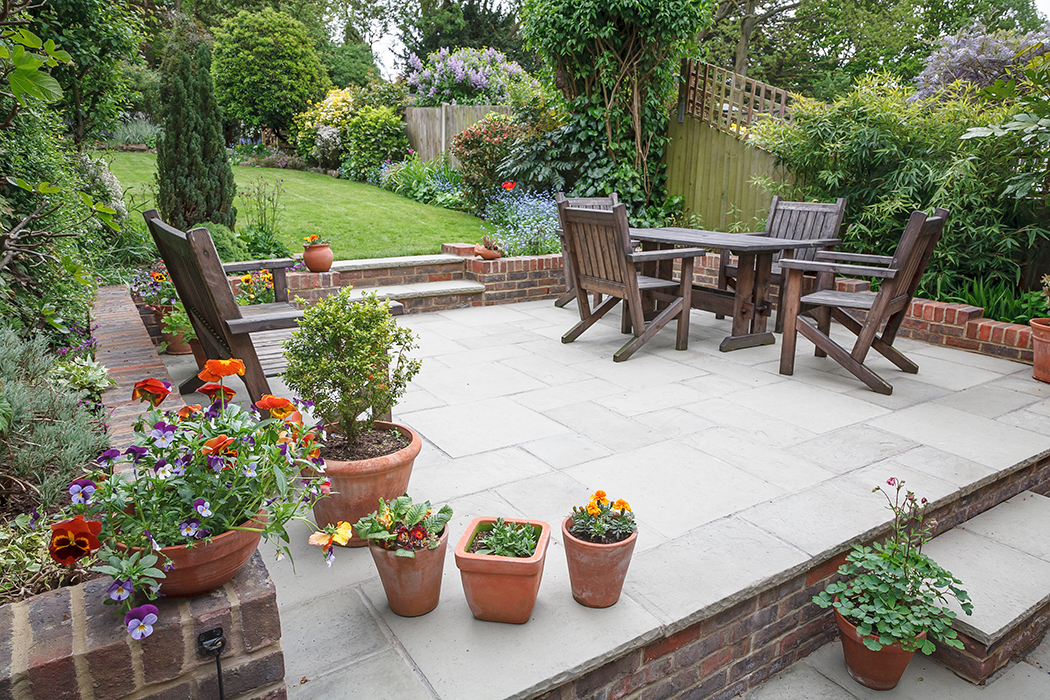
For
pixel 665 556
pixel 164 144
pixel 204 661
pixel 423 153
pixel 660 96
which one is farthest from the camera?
pixel 423 153

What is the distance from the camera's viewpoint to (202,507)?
131 cm

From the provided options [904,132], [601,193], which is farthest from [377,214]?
[904,132]

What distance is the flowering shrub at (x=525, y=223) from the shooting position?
21.5 ft

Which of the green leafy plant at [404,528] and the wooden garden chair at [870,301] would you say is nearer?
the green leafy plant at [404,528]

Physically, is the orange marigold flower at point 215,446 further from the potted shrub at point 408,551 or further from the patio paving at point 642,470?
the patio paving at point 642,470

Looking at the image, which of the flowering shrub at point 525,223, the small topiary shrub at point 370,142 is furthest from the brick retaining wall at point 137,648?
the small topiary shrub at point 370,142

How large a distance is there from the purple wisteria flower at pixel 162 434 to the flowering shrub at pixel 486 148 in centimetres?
714

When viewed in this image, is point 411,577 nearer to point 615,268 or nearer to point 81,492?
point 81,492

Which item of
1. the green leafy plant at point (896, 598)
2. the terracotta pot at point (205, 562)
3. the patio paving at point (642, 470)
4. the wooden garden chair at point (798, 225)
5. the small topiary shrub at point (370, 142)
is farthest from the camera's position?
the small topiary shrub at point (370, 142)

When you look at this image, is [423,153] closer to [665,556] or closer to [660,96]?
[660,96]

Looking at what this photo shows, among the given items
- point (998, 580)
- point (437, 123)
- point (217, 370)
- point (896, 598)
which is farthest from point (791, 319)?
point (437, 123)

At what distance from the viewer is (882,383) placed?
369 cm

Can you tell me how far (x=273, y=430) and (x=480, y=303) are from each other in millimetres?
4701

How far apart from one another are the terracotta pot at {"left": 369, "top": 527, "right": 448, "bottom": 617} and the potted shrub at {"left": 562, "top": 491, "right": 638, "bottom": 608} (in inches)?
14.2
